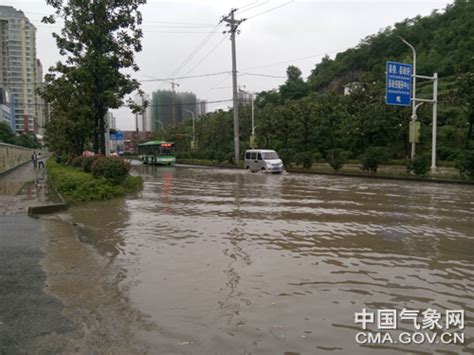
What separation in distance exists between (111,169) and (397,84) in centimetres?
1779

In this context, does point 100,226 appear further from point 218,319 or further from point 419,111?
point 419,111

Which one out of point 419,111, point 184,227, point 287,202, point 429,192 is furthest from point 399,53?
point 184,227

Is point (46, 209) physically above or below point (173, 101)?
below

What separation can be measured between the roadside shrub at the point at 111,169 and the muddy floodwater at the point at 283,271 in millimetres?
3647

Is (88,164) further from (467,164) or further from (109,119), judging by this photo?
(109,119)

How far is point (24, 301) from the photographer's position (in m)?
5.25

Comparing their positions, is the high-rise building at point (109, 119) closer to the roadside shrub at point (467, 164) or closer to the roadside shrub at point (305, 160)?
the roadside shrub at point (305, 160)

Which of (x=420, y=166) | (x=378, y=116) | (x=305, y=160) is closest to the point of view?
(x=420, y=166)

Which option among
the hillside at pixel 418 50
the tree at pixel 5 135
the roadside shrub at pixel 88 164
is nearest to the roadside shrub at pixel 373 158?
the roadside shrub at pixel 88 164

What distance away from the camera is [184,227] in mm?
10234

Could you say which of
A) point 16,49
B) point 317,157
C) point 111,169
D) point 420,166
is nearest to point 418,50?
point 317,157

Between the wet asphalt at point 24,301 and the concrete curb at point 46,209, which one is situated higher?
the concrete curb at point 46,209

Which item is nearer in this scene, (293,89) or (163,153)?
(163,153)

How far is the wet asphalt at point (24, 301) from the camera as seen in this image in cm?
424
